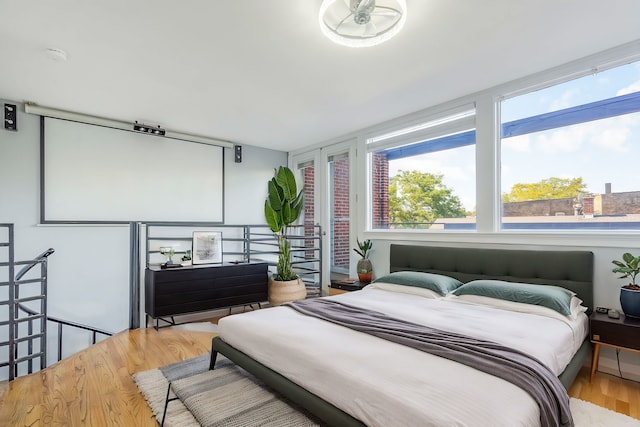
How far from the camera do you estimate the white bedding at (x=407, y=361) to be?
120 centimetres

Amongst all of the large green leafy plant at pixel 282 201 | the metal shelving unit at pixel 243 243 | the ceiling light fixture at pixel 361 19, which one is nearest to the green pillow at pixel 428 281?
the metal shelving unit at pixel 243 243

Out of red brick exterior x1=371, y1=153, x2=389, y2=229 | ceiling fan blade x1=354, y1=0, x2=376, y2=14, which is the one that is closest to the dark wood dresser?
red brick exterior x1=371, y1=153, x2=389, y2=229

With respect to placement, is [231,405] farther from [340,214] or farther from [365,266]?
[340,214]

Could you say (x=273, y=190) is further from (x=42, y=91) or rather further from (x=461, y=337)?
(x=461, y=337)

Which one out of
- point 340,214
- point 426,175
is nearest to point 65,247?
point 340,214

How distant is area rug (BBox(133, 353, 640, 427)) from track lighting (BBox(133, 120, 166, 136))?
9.98 ft

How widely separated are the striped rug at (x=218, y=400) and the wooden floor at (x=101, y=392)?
115mm

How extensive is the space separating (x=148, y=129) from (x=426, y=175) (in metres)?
3.63

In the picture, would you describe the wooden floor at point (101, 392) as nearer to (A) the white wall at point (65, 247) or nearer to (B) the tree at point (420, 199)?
(A) the white wall at point (65, 247)

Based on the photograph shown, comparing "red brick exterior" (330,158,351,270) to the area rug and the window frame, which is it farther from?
the area rug

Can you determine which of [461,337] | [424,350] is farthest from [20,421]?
[461,337]

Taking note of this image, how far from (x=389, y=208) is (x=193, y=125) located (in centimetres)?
289

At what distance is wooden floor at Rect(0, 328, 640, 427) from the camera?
1.92 m

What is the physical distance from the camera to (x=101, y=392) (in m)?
2.22
